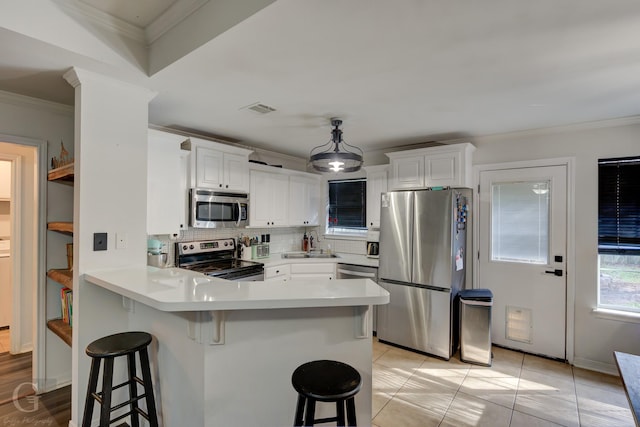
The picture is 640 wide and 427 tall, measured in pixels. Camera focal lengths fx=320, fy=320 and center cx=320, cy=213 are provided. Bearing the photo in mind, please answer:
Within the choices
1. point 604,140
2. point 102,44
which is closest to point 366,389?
point 102,44

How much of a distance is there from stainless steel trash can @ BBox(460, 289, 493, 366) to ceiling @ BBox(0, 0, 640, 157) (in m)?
1.83

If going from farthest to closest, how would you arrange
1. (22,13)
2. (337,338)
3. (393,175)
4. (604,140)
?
(393,175) < (604,140) < (337,338) < (22,13)

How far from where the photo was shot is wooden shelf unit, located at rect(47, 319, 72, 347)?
2.30 meters

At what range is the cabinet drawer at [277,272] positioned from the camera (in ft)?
12.7

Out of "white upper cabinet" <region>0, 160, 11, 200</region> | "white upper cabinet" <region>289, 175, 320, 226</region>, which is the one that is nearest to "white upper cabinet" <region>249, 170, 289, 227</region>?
"white upper cabinet" <region>289, 175, 320, 226</region>

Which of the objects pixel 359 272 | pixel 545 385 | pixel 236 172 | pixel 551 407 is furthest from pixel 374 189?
pixel 551 407

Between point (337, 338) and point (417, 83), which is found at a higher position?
point (417, 83)

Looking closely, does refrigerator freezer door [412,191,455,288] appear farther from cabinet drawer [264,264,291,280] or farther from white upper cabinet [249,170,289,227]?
white upper cabinet [249,170,289,227]

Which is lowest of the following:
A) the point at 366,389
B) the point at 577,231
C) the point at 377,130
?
the point at 366,389

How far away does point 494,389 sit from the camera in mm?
2773

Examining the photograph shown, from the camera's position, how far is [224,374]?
166 centimetres

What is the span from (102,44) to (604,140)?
14.0 ft

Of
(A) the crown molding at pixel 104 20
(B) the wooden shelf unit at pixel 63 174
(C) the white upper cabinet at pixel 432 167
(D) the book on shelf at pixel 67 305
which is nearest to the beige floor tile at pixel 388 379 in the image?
(C) the white upper cabinet at pixel 432 167

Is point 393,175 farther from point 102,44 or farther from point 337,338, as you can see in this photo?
point 102,44
